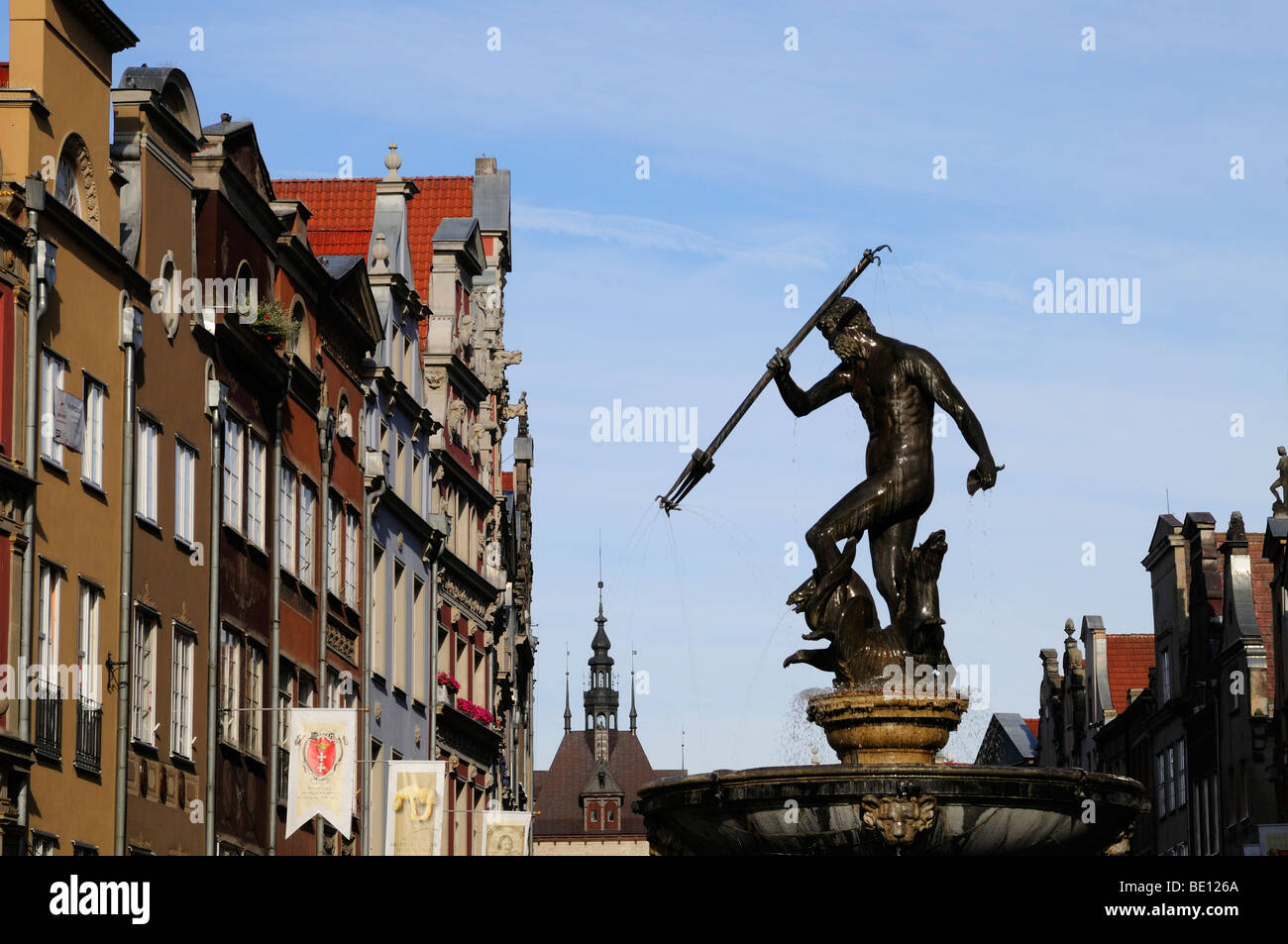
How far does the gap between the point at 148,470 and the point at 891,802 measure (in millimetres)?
17094

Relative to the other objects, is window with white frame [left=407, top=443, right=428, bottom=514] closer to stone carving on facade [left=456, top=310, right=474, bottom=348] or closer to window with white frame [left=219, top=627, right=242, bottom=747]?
stone carving on facade [left=456, top=310, right=474, bottom=348]

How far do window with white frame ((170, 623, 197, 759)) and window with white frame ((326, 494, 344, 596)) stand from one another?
870cm

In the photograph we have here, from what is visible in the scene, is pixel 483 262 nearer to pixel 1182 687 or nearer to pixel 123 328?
pixel 1182 687

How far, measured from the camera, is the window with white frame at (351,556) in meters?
42.2

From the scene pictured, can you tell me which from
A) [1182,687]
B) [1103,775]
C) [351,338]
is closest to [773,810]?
[1103,775]

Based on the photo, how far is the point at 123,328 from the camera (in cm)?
2877

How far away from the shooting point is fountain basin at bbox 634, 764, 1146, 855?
15.2m

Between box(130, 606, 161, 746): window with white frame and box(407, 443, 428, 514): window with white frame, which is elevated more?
box(407, 443, 428, 514): window with white frame

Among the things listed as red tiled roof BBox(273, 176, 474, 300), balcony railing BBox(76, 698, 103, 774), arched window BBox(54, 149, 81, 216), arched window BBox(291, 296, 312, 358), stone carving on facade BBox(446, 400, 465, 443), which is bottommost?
balcony railing BBox(76, 698, 103, 774)

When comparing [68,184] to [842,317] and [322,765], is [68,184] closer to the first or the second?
[322,765]

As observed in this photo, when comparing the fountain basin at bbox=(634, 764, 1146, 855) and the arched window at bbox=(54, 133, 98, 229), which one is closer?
the fountain basin at bbox=(634, 764, 1146, 855)

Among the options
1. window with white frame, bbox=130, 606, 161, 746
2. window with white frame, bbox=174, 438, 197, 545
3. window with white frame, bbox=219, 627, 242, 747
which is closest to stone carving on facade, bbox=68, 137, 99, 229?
window with white frame, bbox=174, 438, 197, 545

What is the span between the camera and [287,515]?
124 ft
